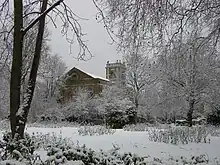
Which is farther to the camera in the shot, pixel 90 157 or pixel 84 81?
pixel 84 81

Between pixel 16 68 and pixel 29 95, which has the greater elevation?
pixel 16 68

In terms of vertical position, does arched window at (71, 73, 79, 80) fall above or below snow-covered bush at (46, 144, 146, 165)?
above

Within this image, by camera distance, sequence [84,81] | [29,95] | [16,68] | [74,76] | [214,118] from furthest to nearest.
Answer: [74,76] → [84,81] → [214,118] → [29,95] → [16,68]

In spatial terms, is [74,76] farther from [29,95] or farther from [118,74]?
[29,95]

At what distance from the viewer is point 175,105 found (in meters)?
28.1

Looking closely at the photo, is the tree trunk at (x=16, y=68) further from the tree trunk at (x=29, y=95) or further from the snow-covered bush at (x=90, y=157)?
the snow-covered bush at (x=90, y=157)

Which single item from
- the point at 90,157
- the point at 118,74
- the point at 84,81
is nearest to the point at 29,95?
the point at 90,157

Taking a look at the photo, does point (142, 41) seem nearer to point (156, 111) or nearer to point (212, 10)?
point (212, 10)

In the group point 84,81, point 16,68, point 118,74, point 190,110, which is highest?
point 84,81

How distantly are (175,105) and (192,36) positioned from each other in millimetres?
18913

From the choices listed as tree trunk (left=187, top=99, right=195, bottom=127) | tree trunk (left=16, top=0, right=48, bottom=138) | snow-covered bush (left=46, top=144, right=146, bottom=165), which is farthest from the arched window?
snow-covered bush (left=46, top=144, right=146, bottom=165)

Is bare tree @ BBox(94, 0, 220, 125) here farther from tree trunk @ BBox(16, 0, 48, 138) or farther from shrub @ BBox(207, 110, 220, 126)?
shrub @ BBox(207, 110, 220, 126)

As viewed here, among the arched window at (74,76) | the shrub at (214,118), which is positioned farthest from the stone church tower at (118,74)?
the shrub at (214,118)

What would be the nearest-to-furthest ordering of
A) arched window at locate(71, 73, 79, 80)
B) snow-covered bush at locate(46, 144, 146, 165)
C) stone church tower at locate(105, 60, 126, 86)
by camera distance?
snow-covered bush at locate(46, 144, 146, 165), stone church tower at locate(105, 60, 126, 86), arched window at locate(71, 73, 79, 80)
